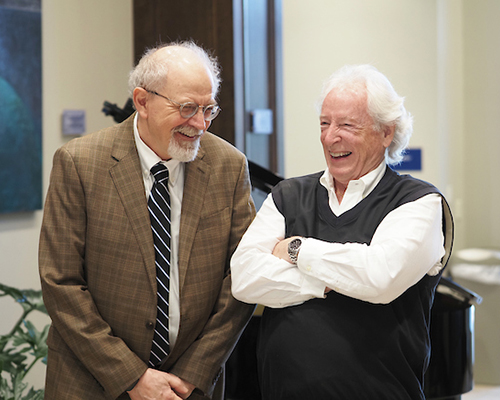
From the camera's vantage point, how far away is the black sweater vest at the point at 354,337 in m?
1.63

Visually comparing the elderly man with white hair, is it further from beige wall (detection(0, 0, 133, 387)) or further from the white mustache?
beige wall (detection(0, 0, 133, 387))

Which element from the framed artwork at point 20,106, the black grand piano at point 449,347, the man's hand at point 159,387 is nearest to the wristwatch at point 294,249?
the man's hand at point 159,387

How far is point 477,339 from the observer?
14.8 feet

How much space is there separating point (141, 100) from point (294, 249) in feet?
2.01

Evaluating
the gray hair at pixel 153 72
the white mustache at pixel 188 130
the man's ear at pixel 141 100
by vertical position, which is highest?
the gray hair at pixel 153 72

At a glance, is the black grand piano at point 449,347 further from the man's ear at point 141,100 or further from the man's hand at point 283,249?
the man's ear at point 141,100

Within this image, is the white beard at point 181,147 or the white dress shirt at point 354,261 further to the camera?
the white beard at point 181,147

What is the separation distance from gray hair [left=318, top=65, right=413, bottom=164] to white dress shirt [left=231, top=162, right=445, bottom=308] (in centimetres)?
13

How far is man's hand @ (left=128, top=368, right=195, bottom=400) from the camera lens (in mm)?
1725

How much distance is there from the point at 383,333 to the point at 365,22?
3.58 meters

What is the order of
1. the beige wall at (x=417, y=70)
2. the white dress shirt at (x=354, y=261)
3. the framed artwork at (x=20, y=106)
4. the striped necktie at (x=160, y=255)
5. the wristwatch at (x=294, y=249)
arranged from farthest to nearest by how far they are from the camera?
the beige wall at (x=417, y=70) → the framed artwork at (x=20, y=106) → the striped necktie at (x=160, y=255) → the wristwatch at (x=294, y=249) → the white dress shirt at (x=354, y=261)

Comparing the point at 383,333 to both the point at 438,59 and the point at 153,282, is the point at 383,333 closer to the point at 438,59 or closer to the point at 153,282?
the point at 153,282

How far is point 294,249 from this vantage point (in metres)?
1.67

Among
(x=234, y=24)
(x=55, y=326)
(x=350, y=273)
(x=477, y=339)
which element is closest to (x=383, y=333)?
(x=350, y=273)
